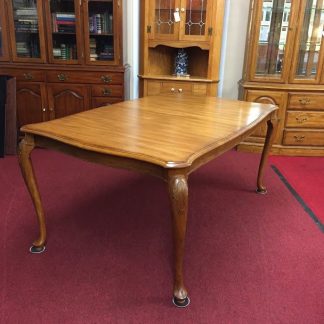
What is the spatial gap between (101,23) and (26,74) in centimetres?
88

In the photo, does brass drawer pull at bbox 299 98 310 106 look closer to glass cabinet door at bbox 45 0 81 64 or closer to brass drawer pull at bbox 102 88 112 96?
brass drawer pull at bbox 102 88 112 96

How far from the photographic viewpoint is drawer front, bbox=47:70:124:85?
3285mm

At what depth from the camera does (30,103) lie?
339cm

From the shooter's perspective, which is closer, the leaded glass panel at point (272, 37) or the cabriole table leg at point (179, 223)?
the cabriole table leg at point (179, 223)

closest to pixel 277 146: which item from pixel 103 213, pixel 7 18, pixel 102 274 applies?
pixel 103 213

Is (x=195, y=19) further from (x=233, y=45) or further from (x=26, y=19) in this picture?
(x=26, y=19)

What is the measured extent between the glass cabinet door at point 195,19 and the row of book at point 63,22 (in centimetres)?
104

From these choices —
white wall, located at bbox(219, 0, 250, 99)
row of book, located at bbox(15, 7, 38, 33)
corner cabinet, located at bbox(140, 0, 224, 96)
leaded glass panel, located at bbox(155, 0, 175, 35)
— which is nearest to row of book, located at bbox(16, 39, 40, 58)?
row of book, located at bbox(15, 7, 38, 33)

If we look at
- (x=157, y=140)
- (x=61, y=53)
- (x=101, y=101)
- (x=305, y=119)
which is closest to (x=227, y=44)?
(x=305, y=119)

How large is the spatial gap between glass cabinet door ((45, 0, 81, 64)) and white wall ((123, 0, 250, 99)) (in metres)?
0.50

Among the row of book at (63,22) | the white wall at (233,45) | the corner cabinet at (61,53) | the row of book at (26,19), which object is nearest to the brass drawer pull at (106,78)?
the corner cabinet at (61,53)

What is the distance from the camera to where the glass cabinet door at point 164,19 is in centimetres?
319

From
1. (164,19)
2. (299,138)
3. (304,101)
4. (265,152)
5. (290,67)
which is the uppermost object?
(164,19)

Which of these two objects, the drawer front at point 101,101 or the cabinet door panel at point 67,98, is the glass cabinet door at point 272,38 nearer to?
the drawer front at point 101,101
